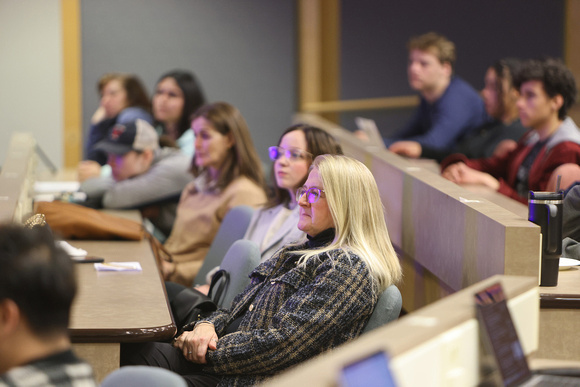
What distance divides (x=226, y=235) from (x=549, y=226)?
177 centimetres

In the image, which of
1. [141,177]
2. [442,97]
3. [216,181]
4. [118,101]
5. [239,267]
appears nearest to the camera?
[239,267]

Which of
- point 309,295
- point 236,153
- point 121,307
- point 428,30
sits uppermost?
point 428,30

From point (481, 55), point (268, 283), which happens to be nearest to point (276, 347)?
point (268, 283)

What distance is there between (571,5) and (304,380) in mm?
7986

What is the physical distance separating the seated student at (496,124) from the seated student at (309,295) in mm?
2757

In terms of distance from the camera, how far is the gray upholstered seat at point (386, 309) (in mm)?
2363

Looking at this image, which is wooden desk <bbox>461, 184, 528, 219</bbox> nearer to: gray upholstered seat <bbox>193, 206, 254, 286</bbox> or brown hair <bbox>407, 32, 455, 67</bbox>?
gray upholstered seat <bbox>193, 206, 254, 286</bbox>

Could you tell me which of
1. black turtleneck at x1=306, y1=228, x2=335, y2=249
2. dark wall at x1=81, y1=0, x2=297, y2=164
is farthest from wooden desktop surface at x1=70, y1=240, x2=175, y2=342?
dark wall at x1=81, y1=0, x2=297, y2=164

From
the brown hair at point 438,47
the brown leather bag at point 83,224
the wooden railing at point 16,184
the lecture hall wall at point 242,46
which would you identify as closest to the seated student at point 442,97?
the brown hair at point 438,47

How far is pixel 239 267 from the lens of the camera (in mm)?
3023

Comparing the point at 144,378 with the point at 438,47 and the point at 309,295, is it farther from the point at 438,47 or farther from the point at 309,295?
the point at 438,47

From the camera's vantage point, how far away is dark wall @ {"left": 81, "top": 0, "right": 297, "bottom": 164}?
858cm

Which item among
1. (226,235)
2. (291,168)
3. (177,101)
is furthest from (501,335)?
(177,101)

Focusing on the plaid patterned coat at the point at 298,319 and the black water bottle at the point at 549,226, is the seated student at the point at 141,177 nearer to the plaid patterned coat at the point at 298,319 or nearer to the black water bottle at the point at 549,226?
the plaid patterned coat at the point at 298,319
